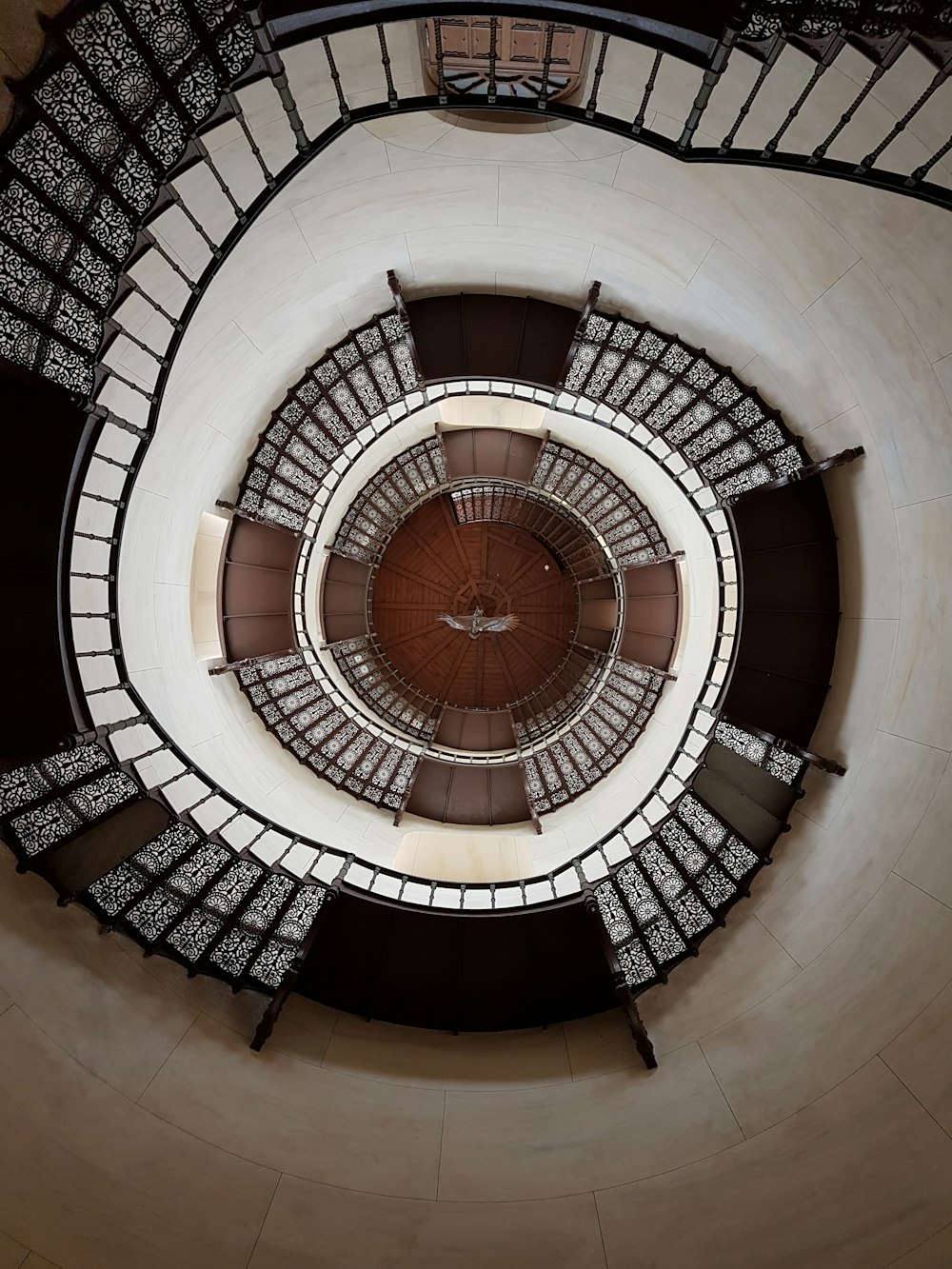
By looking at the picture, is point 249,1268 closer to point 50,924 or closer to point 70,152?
point 50,924

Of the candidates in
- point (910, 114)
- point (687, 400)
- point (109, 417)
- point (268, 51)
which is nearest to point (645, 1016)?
point (687, 400)

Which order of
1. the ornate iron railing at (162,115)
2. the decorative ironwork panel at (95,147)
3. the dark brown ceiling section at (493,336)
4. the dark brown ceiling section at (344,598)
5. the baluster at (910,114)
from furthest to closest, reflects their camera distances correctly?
1. the dark brown ceiling section at (344,598)
2. the dark brown ceiling section at (493,336)
3. the decorative ironwork panel at (95,147)
4. the ornate iron railing at (162,115)
5. the baluster at (910,114)

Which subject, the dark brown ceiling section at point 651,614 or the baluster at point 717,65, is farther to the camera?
the dark brown ceiling section at point 651,614

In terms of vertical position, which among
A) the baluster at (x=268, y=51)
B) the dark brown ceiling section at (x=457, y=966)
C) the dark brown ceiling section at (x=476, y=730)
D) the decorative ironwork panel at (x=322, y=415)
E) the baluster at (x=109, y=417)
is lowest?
the dark brown ceiling section at (x=457, y=966)

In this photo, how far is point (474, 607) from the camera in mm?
14969

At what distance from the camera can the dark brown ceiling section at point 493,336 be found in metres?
8.34

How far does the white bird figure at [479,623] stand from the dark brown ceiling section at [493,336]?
5848 millimetres

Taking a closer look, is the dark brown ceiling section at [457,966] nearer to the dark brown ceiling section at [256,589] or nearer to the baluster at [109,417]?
the dark brown ceiling section at [256,589]

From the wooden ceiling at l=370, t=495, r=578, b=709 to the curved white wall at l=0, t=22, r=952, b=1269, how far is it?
707 centimetres

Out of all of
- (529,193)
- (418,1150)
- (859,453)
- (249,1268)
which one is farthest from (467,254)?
(249,1268)

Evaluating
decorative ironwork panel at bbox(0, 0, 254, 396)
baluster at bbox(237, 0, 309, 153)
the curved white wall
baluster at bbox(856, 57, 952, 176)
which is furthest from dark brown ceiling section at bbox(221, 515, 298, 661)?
baluster at bbox(856, 57, 952, 176)

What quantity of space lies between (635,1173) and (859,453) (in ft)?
24.3

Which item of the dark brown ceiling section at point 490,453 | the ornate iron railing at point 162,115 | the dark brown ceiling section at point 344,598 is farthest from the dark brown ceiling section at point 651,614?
the ornate iron railing at point 162,115

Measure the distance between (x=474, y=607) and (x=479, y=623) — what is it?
146 centimetres
